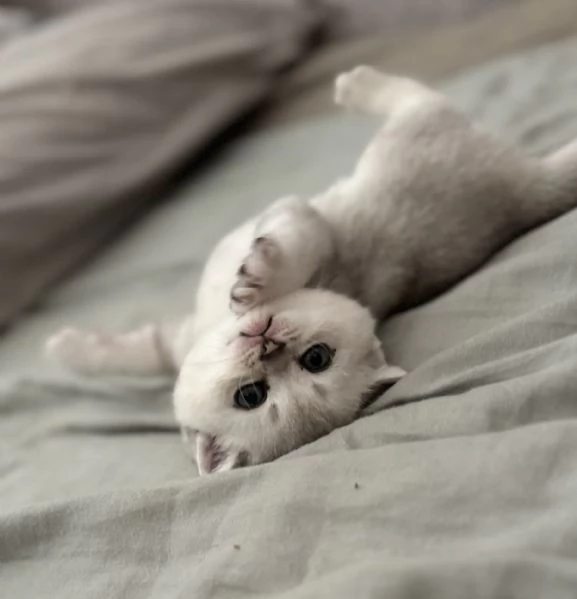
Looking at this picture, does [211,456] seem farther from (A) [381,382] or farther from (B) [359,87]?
(B) [359,87]

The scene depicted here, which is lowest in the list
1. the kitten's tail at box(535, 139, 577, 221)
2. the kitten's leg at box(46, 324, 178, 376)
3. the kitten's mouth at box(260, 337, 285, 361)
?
the kitten's leg at box(46, 324, 178, 376)

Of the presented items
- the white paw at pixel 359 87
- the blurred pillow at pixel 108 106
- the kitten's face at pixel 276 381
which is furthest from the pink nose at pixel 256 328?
the blurred pillow at pixel 108 106

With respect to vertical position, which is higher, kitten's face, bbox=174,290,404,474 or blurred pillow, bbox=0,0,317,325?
blurred pillow, bbox=0,0,317,325

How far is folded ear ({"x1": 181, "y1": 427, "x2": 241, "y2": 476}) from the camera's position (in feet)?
3.19

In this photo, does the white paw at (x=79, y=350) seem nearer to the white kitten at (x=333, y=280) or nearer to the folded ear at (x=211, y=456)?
the white kitten at (x=333, y=280)

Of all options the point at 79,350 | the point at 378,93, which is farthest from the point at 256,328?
the point at 378,93

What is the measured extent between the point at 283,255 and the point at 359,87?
1.62ft

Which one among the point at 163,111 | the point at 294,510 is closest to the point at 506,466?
the point at 294,510

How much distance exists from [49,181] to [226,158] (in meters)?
0.45

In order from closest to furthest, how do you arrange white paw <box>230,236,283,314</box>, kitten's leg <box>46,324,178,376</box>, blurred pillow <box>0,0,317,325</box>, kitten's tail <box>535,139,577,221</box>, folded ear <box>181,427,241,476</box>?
folded ear <box>181,427,241,476</box>, white paw <box>230,236,283,314</box>, kitten's tail <box>535,139,577,221</box>, kitten's leg <box>46,324,178,376</box>, blurred pillow <box>0,0,317,325</box>

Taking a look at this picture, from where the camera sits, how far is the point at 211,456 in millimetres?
1000

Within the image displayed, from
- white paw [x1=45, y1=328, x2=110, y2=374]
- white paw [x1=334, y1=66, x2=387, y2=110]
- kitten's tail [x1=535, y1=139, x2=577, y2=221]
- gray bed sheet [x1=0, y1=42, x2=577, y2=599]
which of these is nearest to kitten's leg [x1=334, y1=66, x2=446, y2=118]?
white paw [x1=334, y1=66, x2=387, y2=110]

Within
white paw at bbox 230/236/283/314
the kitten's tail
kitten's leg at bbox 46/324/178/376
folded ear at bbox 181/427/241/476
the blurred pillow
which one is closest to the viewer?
folded ear at bbox 181/427/241/476

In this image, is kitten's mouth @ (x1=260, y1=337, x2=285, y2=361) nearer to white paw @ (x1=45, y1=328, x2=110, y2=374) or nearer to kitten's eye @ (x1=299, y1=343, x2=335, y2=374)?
kitten's eye @ (x1=299, y1=343, x2=335, y2=374)
